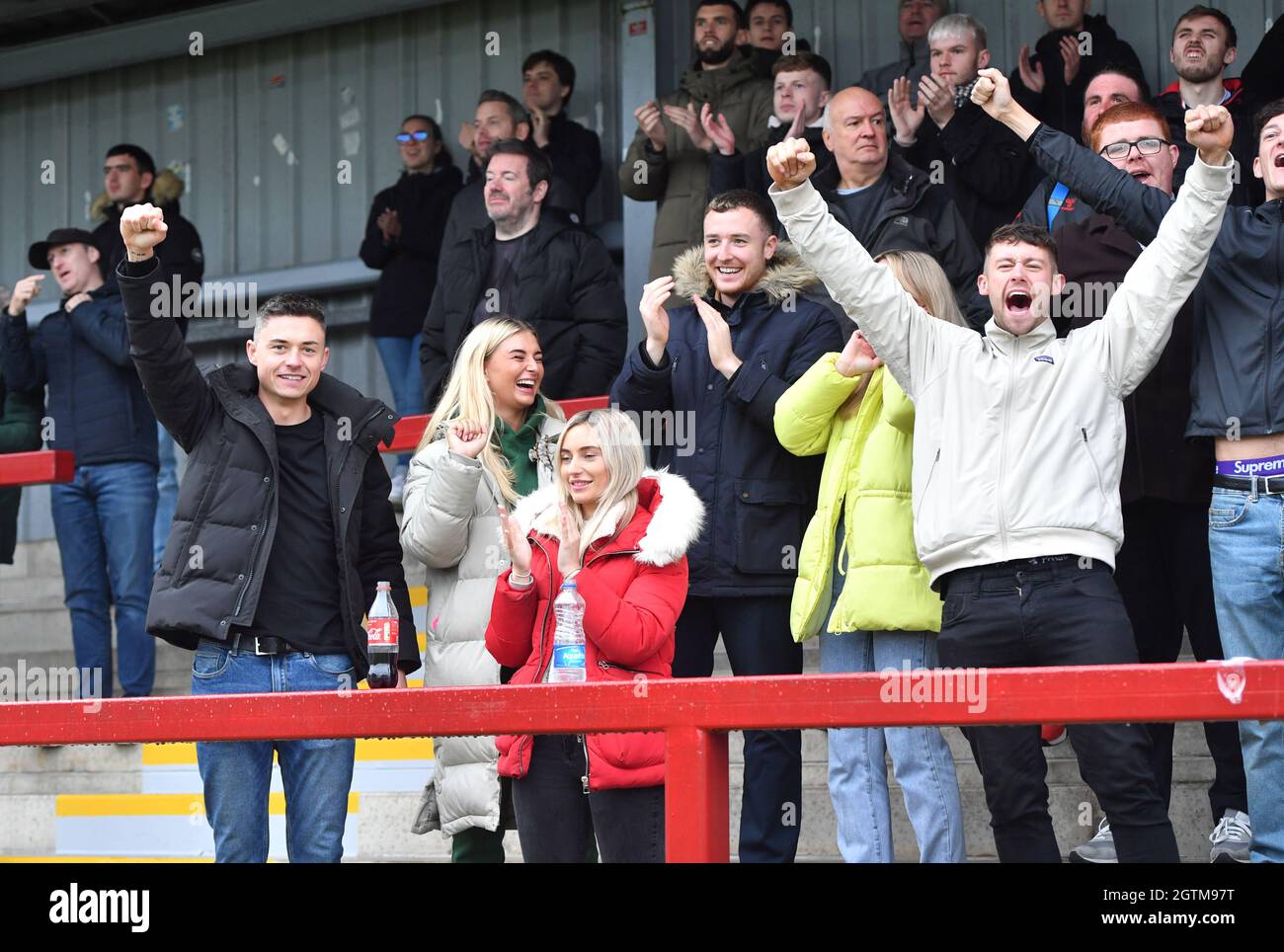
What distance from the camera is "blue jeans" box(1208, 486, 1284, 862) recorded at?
170 inches

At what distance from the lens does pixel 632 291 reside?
8305 millimetres

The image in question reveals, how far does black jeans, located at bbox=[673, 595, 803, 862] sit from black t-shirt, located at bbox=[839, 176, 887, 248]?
5.11ft

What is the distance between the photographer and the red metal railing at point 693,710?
295cm

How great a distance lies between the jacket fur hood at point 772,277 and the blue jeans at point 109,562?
2.81m

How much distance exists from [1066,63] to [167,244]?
398 cm

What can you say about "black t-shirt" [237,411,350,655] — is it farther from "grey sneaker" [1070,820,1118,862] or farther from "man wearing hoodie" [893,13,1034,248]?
"man wearing hoodie" [893,13,1034,248]

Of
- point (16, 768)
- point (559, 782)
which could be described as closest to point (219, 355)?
point (16, 768)

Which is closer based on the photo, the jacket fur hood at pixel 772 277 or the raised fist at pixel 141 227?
the raised fist at pixel 141 227

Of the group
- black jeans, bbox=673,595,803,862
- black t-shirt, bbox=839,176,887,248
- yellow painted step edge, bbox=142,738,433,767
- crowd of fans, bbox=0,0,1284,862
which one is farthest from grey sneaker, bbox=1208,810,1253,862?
yellow painted step edge, bbox=142,738,433,767

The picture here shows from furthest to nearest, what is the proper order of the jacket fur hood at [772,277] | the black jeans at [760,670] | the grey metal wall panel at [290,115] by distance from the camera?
the grey metal wall panel at [290,115]
the jacket fur hood at [772,277]
the black jeans at [760,670]

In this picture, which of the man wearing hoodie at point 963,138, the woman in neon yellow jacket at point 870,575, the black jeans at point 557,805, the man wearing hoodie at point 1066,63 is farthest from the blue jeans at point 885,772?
the man wearing hoodie at point 1066,63

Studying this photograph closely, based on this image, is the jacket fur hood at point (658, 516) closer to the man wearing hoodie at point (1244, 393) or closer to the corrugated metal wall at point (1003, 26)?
the man wearing hoodie at point (1244, 393)

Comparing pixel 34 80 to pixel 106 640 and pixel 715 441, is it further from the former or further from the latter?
pixel 715 441
